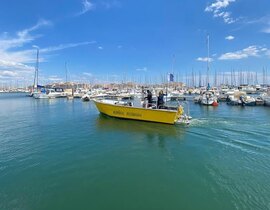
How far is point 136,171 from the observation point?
8.84 meters

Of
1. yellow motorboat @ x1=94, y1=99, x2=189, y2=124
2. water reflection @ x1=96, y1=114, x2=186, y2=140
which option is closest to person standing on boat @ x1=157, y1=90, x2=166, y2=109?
yellow motorboat @ x1=94, y1=99, x2=189, y2=124

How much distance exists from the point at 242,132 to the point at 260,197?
936 cm

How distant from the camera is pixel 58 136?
15172 millimetres

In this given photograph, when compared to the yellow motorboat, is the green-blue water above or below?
below

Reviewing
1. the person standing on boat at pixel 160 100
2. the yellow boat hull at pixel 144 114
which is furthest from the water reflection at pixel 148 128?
the person standing on boat at pixel 160 100

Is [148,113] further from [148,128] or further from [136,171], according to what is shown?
[136,171]

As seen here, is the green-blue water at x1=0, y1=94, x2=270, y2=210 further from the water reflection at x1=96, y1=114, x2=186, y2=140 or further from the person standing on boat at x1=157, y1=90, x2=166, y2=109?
the person standing on boat at x1=157, y1=90, x2=166, y2=109

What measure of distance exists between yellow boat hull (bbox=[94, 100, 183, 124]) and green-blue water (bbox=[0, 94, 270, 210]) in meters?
3.32

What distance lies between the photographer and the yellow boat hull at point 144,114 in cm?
1861

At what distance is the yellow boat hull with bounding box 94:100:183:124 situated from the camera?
61.1 feet

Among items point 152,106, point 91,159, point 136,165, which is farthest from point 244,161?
point 152,106

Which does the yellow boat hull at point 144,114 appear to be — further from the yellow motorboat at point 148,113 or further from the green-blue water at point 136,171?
the green-blue water at point 136,171

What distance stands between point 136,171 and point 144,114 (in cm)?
1091

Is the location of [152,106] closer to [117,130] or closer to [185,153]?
[117,130]
